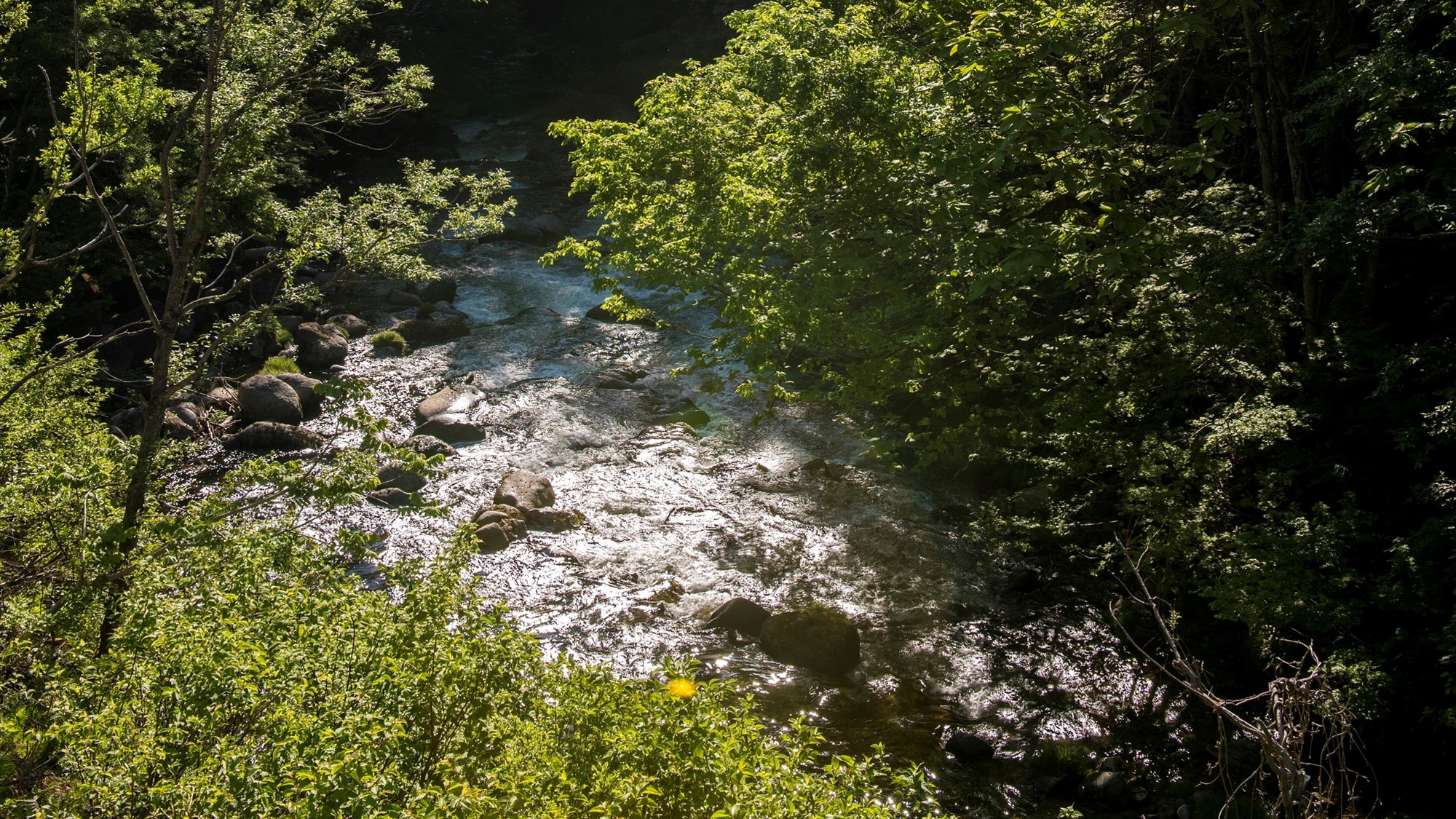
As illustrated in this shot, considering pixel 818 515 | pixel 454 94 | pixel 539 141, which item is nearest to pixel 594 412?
pixel 818 515

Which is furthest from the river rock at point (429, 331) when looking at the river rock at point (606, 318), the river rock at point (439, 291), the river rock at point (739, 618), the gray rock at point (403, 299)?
the river rock at point (739, 618)

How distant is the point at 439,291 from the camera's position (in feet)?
75.2

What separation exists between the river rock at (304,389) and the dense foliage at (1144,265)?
6313 mm

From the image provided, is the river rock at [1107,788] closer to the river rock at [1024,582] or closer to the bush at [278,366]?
the river rock at [1024,582]

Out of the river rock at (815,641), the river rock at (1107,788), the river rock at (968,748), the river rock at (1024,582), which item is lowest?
the river rock at (815,641)

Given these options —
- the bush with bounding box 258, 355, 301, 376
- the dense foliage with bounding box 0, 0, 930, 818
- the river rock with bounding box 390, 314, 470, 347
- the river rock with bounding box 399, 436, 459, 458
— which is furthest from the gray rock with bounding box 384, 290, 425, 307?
the dense foliage with bounding box 0, 0, 930, 818

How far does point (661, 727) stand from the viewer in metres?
4.98

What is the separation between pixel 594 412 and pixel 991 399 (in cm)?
792

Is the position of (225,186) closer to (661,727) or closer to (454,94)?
(661,727)

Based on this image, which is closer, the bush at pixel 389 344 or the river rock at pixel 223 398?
the river rock at pixel 223 398

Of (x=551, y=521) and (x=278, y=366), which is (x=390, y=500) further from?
(x=278, y=366)

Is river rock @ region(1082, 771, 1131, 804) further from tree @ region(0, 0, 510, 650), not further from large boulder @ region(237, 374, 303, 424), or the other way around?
large boulder @ region(237, 374, 303, 424)

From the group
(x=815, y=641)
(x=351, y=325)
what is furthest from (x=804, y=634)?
(x=351, y=325)

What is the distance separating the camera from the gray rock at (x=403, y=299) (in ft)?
73.6
